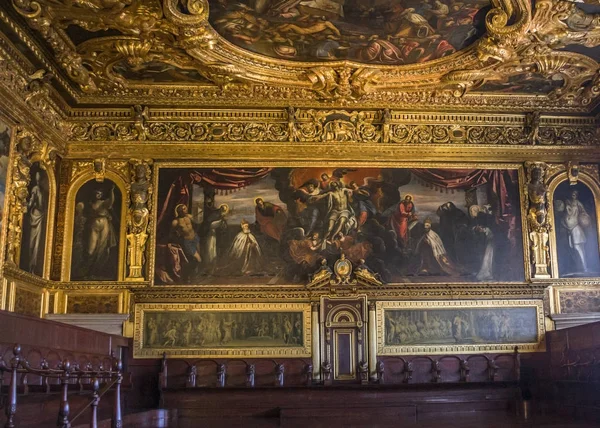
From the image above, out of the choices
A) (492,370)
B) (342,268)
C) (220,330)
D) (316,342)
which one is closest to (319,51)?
(342,268)

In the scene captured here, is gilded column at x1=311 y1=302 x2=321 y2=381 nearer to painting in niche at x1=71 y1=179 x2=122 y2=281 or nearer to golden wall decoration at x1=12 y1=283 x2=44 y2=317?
painting in niche at x1=71 y1=179 x2=122 y2=281

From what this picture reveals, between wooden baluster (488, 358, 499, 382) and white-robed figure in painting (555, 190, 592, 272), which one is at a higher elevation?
white-robed figure in painting (555, 190, 592, 272)

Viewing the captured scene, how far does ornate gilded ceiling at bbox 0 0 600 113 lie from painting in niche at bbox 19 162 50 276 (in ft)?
5.97

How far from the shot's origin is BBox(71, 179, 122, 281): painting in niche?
13742mm

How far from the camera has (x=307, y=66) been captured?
13.1m

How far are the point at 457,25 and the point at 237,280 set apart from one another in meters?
6.38

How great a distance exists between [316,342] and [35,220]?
588cm

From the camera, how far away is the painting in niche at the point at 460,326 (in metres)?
13.7

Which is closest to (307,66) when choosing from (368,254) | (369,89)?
(369,89)

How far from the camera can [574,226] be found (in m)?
14.4

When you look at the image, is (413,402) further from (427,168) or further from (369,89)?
(369,89)

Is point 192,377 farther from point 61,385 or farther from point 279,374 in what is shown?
point 61,385

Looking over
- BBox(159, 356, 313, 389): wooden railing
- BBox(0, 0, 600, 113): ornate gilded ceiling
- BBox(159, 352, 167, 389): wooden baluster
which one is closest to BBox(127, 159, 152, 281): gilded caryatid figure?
BBox(0, 0, 600, 113): ornate gilded ceiling

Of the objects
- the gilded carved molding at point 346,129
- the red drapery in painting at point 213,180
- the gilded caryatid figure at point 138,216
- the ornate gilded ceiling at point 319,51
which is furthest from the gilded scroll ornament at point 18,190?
the red drapery in painting at point 213,180
